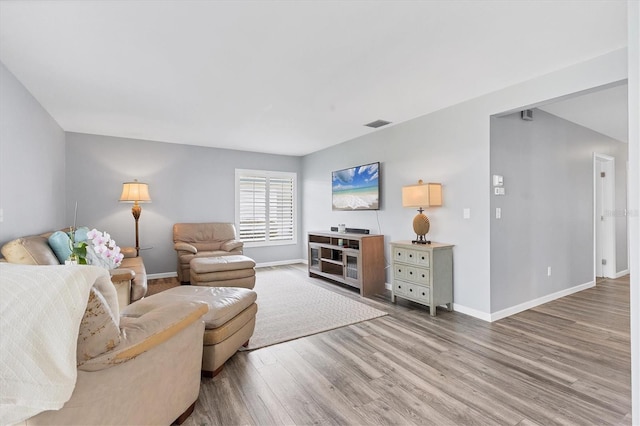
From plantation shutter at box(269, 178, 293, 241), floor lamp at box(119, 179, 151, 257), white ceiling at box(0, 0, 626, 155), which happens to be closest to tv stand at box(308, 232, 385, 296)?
plantation shutter at box(269, 178, 293, 241)

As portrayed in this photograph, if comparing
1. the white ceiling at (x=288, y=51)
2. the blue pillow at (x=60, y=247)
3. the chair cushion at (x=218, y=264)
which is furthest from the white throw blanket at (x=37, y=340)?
the chair cushion at (x=218, y=264)

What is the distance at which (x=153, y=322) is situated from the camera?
1462mm

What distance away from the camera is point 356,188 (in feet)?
16.6

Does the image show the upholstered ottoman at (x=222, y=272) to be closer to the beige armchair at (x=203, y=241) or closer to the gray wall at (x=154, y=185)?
the beige armchair at (x=203, y=241)

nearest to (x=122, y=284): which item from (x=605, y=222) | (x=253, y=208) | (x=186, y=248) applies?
(x=186, y=248)

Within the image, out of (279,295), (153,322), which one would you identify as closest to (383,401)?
(153,322)

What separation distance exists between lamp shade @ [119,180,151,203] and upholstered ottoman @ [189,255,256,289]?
5.13ft

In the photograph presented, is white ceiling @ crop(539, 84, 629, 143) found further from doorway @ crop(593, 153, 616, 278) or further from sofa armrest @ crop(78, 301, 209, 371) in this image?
sofa armrest @ crop(78, 301, 209, 371)

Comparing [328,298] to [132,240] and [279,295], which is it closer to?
[279,295]

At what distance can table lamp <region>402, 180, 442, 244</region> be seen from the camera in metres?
3.56

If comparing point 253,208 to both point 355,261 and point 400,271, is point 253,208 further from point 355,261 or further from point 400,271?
point 400,271

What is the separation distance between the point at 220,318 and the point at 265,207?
174 inches

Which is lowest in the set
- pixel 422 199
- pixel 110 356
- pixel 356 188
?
pixel 110 356

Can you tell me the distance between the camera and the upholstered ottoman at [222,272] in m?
3.97
